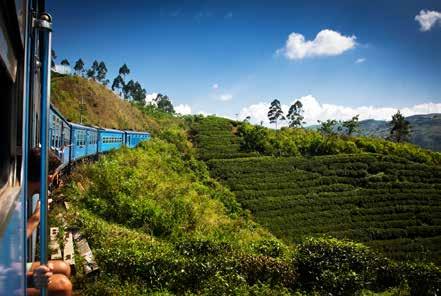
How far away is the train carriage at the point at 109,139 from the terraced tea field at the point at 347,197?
10.2 meters

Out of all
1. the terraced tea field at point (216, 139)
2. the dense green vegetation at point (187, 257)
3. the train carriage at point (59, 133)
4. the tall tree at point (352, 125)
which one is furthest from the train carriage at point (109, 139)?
the tall tree at point (352, 125)

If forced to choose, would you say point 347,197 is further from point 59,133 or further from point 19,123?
point 19,123

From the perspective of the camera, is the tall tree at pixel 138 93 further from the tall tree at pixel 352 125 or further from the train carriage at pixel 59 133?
the train carriage at pixel 59 133

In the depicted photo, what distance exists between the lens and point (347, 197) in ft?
105

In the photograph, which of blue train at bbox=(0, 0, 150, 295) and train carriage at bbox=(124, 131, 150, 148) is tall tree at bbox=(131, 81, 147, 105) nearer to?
train carriage at bbox=(124, 131, 150, 148)

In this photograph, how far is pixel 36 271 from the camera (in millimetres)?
1372

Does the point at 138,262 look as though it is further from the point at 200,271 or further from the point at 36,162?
the point at 36,162

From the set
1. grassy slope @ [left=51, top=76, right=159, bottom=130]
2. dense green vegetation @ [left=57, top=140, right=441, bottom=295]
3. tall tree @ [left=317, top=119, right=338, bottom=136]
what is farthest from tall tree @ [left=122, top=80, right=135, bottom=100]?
dense green vegetation @ [left=57, top=140, right=441, bottom=295]

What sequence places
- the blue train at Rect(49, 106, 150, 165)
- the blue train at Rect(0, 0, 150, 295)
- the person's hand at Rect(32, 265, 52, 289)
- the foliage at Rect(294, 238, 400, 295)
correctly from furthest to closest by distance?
the blue train at Rect(49, 106, 150, 165), the foliage at Rect(294, 238, 400, 295), the person's hand at Rect(32, 265, 52, 289), the blue train at Rect(0, 0, 150, 295)

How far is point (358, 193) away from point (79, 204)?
2673cm

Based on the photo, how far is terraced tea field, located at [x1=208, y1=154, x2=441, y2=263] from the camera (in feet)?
90.4

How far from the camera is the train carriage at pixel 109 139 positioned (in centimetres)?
2266

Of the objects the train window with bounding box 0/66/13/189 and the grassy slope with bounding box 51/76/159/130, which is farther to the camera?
the grassy slope with bounding box 51/76/159/130

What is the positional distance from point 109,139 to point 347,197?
2054 cm
